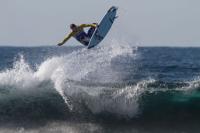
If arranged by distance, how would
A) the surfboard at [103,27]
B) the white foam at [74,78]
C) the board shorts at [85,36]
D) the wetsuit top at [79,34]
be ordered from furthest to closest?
the board shorts at [85,36] < the wetsuit top at [79,34] < the surfboard at [103,27] < the white foam at [74,78]

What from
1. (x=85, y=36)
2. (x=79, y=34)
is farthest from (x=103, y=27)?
(x=79, y=34)

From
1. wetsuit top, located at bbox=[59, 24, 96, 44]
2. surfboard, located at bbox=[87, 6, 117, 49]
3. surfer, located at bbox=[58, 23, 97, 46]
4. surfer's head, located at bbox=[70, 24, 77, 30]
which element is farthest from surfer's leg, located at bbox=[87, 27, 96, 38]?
surfer's head, located at bbox=[70, 24, 77, 30]

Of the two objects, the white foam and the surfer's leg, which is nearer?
the white foam

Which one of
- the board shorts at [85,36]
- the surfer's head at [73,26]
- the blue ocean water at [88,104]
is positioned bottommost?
the blue ocean water at [88,104]

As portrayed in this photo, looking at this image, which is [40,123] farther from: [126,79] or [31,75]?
[126,79]

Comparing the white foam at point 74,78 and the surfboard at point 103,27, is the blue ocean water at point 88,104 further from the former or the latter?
the surfboard at point 103,27

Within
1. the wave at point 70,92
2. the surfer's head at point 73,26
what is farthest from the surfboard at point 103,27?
the surfer's head at point 73,26

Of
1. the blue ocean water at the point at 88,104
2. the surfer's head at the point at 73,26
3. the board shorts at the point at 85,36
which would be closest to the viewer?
the blue ocean water at the point at 88,104

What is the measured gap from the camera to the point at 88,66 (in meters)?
24.4

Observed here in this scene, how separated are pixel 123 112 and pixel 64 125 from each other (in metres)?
1.94

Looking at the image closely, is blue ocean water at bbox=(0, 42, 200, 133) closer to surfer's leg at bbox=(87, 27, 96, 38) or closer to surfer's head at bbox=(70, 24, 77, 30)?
surfer's leg at bbox=(87, 27, 96, 38)

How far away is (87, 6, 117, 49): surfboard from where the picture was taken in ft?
65.2

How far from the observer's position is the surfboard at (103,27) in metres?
19.9

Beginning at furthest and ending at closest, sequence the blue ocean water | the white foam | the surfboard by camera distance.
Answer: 1. the surfboard
2. the white foam
3. the blue ocean water
